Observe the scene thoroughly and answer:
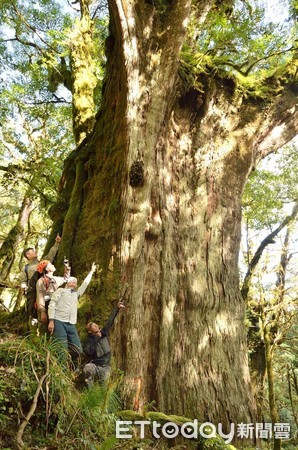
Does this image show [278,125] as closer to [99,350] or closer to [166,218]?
[166,218]

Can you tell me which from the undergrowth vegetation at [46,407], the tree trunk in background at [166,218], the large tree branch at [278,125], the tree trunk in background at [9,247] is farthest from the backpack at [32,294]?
the tree trunk in background at [9,247]

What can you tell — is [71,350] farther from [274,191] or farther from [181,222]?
[274,191]

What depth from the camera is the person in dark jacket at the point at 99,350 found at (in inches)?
174

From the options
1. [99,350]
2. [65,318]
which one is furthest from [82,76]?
[99,350]

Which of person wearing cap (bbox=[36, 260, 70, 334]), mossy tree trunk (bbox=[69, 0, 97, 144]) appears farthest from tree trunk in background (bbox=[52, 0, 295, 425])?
mossy tree trunk (bbox=[69, 0, 97, 144])

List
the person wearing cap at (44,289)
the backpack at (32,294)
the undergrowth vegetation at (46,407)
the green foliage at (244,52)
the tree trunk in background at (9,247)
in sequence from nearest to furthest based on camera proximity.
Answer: the undergrowth vegetation at (46,407), the person wearing cap at (44,289), the backpack at (32,294), the green foliage at (244,52), the tree trunk in background at (9,247)

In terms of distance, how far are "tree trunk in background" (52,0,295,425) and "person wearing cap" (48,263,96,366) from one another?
39cm

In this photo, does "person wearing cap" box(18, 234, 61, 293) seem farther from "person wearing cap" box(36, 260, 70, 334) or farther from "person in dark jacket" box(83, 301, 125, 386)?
"person in dark jacket" box(83, 301, 125, 386)

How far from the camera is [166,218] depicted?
6109mm

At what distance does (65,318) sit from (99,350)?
54cm

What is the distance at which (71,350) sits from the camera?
15.5ft

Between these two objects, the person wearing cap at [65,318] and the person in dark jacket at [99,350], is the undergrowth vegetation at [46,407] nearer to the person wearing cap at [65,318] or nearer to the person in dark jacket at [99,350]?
the person in dark jacket at [99,350]

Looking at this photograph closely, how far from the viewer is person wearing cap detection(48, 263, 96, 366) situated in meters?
4.67

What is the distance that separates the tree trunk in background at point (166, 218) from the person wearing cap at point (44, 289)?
53 centimetres
